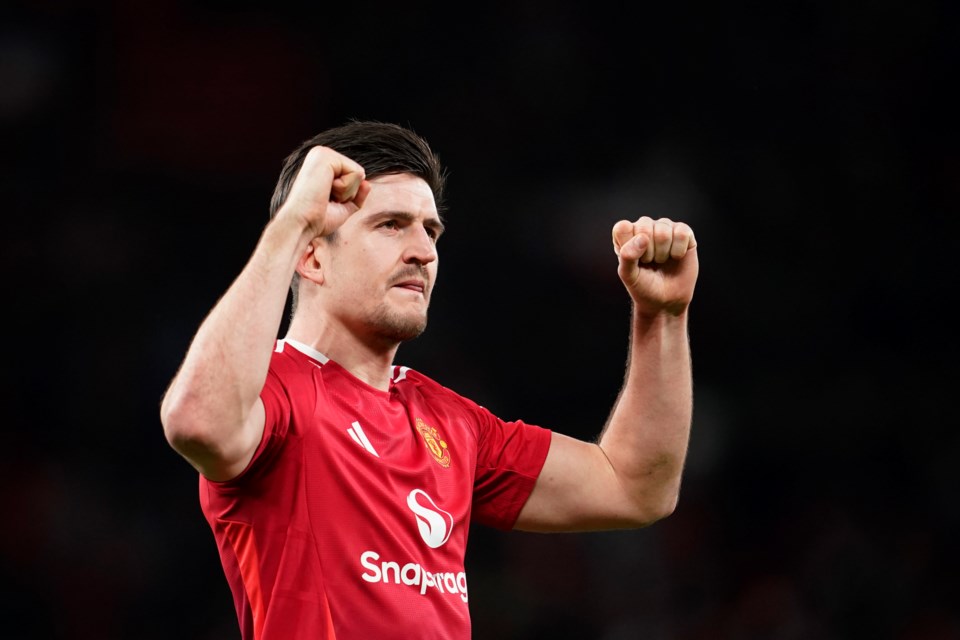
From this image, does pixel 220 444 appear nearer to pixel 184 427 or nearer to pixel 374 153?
pixel 184 427

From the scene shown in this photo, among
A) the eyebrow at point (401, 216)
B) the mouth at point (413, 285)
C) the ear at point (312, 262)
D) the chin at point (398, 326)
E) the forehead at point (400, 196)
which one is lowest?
the chin at point (398, 326)

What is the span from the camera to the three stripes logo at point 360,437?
2.18 metres

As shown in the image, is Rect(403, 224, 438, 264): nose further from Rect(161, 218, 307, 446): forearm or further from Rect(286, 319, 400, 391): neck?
Rect(161, 218, 307, 446): forearm

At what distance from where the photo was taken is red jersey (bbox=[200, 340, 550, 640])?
79.1 inches

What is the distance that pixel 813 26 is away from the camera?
18.1 ft

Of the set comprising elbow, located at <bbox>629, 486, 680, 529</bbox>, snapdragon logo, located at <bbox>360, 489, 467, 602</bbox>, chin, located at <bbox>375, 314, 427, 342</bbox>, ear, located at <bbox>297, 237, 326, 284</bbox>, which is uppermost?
ear, located at <bbox>297, 237, 326, 284</bbox>

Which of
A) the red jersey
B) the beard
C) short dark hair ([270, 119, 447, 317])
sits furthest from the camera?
short dark hair ([270, 119, 447, 317])

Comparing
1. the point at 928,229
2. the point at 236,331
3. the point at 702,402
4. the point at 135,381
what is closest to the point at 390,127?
the point at 236,331

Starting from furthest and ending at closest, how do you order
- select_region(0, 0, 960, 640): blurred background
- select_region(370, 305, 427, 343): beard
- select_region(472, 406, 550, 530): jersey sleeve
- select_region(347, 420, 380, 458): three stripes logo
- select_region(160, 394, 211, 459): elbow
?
select_region(0, 0, 960, 640): blurred background < select_region(472, 406, 550, 530): jersey sleeve < select_region(370, 305, 427, 343): beard < select_region(347, 420, 380, 458): three stripes logo < select_region(160, 394, 211, 459): elbow

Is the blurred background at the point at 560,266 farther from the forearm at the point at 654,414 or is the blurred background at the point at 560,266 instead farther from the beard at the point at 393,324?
the beard at the point at 393,324

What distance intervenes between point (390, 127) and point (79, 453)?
2353 millimetres


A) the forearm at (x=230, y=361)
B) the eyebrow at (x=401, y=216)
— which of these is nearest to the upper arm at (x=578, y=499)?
the eyebrow at (x=401, y=216)

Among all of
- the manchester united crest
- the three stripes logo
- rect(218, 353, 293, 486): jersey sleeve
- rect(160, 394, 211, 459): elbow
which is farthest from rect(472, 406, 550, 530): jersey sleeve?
rect(160, 394, 211, 459): elbow

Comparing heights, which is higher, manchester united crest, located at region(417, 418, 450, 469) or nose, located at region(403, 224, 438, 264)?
nose, located at region(403, 224, 438, 264)
